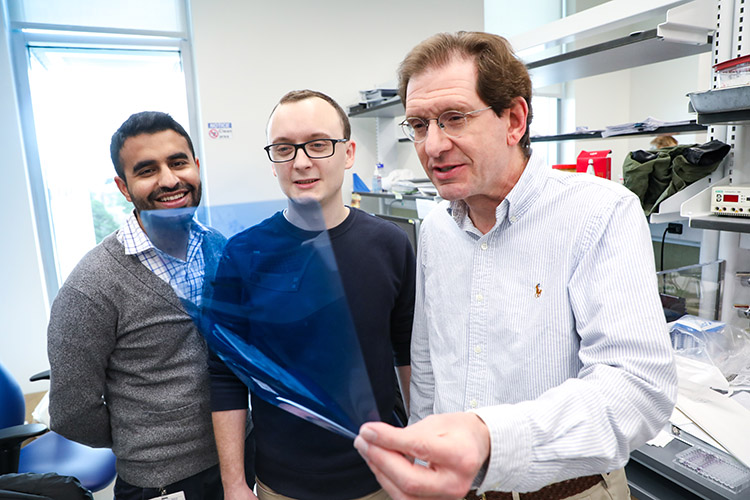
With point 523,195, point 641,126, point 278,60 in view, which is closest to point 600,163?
point 641,126

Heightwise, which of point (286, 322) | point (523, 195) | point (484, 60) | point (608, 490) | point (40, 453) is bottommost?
point (40, 453)

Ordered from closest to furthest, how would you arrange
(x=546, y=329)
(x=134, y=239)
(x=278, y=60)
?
(x=546, y=329)
(x=134, y=239)
(x=278, y=60)

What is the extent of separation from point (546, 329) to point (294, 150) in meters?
0.59

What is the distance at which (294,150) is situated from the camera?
92 centimetres

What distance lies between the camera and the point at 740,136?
144 cm

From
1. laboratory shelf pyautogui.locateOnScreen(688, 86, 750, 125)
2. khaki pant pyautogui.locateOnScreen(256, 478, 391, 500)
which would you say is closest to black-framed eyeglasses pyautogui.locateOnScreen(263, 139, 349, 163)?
khaki pant pyautogui.locateOnScreen(256, 478, 391, 500)

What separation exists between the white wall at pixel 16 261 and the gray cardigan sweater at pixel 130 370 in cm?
240

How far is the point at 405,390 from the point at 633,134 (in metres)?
1.49

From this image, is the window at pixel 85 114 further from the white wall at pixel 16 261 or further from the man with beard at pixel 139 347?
the man with beard at pixel 139 347

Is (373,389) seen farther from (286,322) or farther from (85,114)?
(85,114)

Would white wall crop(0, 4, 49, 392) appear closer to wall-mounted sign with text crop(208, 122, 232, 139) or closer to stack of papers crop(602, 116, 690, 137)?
wall-mounted sign with text crop(208, 122, 232, 139)

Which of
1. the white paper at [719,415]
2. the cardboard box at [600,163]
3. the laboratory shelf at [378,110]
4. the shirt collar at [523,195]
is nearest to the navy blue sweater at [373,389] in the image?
the shirt collar at [523,195]

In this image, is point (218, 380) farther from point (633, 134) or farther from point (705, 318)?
point (633, 134)

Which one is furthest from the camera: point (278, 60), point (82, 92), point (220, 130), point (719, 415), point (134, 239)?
point (278, 60)
